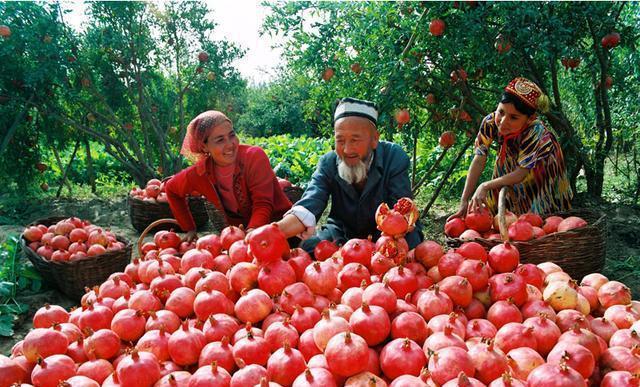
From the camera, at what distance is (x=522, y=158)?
383cm

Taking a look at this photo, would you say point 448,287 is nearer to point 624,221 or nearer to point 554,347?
point 554,347

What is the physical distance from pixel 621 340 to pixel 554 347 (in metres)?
0.31

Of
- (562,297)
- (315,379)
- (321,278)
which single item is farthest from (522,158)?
(315,379)

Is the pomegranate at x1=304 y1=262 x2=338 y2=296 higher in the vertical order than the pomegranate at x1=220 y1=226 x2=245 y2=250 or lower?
lower

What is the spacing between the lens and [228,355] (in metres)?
1.77

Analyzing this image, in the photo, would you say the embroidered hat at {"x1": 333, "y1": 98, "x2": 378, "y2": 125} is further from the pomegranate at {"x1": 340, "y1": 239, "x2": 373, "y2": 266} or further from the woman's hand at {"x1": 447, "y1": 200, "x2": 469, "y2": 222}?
the woman's hand at {"x1": 447, "y1": 200, "x2": 469, "y2": 222}

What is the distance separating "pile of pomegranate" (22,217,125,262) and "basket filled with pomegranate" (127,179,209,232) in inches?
57.3

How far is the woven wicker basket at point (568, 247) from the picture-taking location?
10.2 feet

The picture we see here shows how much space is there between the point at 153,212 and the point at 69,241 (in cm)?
191

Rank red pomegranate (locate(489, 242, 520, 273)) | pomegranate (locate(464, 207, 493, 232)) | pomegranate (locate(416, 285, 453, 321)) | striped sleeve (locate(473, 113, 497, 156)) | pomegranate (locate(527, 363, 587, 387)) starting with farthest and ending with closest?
striped sleeve (locate(473, 113, 497, 156)) < pomegranate (locate(464, 207, 493, 232)) < red pomegranate (locate(489, 242, 520, 273)) < pomegranate (locate(416, 285, 453, 321)) < pomegranate (locate(527, 363, 587, 387))

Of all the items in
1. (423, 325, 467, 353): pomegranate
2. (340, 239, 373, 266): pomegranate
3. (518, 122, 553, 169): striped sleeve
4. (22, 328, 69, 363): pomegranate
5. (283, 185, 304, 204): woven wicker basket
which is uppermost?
(283, 185, 304, 204): woven wicker basket

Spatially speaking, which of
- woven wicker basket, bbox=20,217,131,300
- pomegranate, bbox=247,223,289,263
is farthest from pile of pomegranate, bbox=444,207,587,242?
woven wicker basket, bbox=20,217,131,300

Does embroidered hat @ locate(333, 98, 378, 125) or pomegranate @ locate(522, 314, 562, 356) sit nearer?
pomegranate @ locate(522, 314, 562, 356)

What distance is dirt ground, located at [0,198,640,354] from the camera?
436cm
